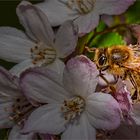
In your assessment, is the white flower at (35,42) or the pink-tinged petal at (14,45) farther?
the pink-tinged petal at (14,45)

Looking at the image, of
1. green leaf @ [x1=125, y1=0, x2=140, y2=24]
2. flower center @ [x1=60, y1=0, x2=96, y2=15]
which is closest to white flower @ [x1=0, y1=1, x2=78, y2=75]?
flower center @ [x1=60, y1=0, x2=96, y2=15]

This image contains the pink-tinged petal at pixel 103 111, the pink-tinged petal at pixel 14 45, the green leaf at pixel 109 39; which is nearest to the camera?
the pink-tinged petal at pixel 103 111

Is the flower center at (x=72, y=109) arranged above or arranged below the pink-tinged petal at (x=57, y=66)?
below

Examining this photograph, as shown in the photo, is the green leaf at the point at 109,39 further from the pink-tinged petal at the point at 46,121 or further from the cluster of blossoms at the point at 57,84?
the pink-tinged petal at the point at 46,121

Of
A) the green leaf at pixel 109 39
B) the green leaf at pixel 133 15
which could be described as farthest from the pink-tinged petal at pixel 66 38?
the green leaf at pixel 133 15

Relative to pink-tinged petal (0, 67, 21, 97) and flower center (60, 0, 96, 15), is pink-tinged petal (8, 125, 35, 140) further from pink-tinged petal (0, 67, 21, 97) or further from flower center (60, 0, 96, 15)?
flower center (60, 0, 96, 15)

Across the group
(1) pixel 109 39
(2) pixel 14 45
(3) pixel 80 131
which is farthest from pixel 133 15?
(3) pixel 80 131
